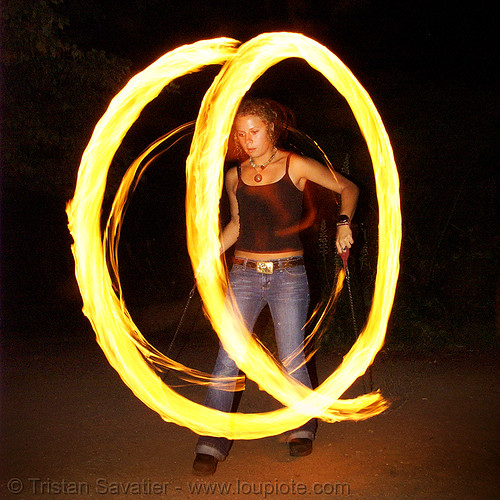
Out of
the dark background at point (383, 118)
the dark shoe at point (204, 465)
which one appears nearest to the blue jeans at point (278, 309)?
the dark shoe at point (204, 465)

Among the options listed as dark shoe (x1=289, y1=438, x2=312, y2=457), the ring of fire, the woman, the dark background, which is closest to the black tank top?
the woman

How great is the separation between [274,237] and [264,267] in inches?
7.8

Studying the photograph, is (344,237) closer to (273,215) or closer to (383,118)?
(273,215)

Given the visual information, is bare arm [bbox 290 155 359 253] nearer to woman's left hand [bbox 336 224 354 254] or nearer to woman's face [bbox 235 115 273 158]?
woman's left hand [bbox 336 224 354 254]

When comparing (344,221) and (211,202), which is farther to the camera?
(211,202)

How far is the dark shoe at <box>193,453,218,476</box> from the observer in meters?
4.23

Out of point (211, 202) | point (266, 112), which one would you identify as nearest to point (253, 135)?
point (266, 112)

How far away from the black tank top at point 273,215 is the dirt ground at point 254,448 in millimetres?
1341

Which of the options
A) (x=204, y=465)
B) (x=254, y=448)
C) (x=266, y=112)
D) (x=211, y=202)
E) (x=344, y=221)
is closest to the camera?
(x=204, y=465)

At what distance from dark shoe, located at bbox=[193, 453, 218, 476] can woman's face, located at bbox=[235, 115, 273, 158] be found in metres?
1.87

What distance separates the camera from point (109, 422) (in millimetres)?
5406

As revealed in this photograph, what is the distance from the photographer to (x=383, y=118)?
402 inches

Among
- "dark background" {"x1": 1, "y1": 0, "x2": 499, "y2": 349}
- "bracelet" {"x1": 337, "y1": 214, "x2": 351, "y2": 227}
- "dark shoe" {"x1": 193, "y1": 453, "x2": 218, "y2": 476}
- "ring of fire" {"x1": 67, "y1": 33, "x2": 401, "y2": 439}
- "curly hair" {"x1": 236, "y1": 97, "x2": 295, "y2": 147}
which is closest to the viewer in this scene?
"dark shoe" {"x1": 193, "y1": 453, "x2": 218, "y2": 476}

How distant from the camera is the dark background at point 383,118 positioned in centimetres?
914
